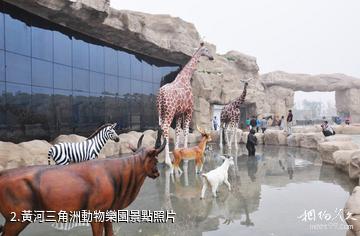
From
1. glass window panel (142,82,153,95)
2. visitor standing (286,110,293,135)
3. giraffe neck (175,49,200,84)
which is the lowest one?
visitor standing (286,110,293,135)

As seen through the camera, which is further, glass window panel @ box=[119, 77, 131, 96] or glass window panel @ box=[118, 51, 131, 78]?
glass window panel @ box=[119, 77, 131, 96]

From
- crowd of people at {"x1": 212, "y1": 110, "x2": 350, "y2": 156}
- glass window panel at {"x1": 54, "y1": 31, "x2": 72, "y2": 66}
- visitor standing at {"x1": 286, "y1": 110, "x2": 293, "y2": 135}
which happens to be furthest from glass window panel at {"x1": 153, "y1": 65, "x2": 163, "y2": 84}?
visitor standing at {"x1": 286, "y1": 110, "x2": 293, "y2": 135}

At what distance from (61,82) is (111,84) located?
320 cm

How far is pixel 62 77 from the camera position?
12.9m

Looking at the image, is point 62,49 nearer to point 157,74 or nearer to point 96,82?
point 96,82

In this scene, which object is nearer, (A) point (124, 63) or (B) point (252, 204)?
(B) point (252, 204)

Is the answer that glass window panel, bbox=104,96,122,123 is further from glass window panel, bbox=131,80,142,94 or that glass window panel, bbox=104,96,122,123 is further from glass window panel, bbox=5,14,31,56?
glass window panel, bbox=5,14,31,56

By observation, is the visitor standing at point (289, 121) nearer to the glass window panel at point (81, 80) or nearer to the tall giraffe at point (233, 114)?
the tall giraffe at point (233, 114)

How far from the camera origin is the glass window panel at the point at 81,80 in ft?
44.6

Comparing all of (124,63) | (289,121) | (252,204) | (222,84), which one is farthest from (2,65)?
(222,84)

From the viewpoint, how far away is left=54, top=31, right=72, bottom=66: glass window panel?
1266cm

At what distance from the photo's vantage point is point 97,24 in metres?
12.4

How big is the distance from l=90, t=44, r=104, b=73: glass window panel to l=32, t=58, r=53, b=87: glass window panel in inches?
92.6

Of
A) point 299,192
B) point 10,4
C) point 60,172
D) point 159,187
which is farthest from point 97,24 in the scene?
point 60,172
